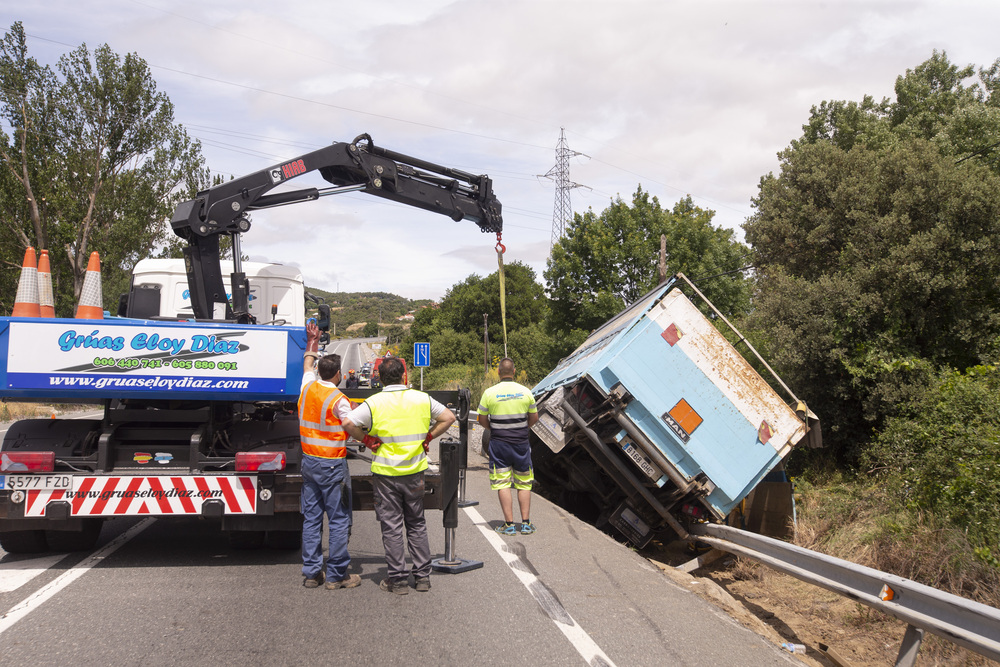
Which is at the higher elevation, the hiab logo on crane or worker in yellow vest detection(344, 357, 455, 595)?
the hiab logo on crane

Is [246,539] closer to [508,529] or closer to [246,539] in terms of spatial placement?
[246,539]

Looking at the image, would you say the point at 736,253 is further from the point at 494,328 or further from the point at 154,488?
the point at 494,328

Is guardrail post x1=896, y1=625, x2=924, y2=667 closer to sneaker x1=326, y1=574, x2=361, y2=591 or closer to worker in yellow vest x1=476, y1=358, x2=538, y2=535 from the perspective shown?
sneaker x1=326, y1=574, x2=361, y2=591

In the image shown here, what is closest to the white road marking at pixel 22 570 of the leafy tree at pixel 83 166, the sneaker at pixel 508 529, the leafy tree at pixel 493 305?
the sneaker at pixel 508 529

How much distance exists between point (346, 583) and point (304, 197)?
4.45m

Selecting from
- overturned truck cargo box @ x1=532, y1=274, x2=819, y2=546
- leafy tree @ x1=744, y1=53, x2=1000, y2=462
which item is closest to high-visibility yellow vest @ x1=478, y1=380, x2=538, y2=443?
overturned truck cargo box @ x1=532, y1=274, x2=819, y2=546

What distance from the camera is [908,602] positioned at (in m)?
4.37

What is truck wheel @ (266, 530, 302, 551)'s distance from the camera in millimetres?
6602

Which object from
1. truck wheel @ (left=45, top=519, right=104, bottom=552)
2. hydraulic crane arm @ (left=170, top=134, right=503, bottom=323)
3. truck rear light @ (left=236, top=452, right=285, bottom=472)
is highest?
hydraulic crane arm @ (left=170, top=134, right=503, bottom=323)

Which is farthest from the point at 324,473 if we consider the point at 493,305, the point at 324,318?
the point at 493,305

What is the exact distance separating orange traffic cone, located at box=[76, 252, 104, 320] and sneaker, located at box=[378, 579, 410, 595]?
3295 mm

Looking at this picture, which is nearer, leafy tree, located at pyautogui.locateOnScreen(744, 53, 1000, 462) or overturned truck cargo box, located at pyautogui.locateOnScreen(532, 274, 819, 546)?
overturned truck cargo box, located at pyautogui.locateOnScreen(532, 274, 819, 546)

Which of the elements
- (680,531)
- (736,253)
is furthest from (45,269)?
(736,253)

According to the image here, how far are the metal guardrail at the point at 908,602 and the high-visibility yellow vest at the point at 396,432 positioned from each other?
9.42 feet
